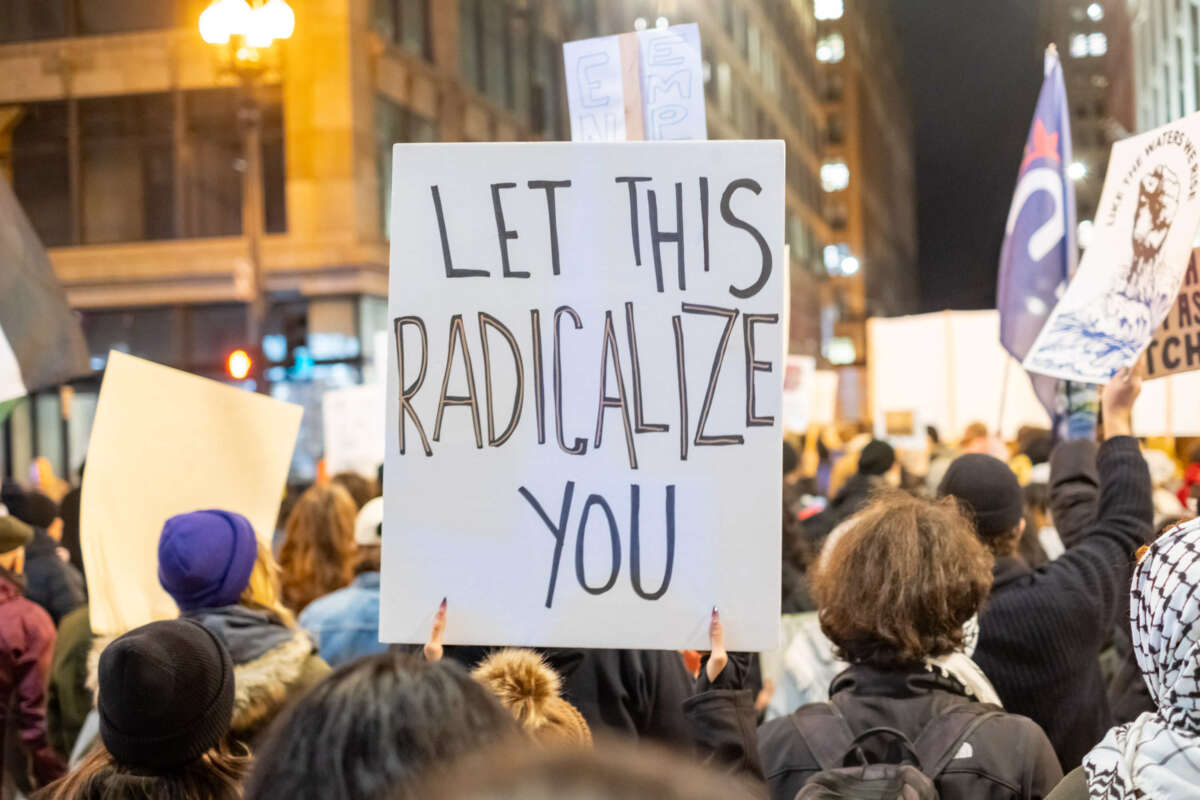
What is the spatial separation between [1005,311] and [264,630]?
4131 millimetres

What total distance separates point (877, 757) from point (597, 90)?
3.02 m

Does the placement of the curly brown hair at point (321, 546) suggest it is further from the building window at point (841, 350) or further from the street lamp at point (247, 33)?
the building window at point (841, 350)

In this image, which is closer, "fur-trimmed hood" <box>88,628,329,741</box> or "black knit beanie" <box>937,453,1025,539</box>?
"fur-trimmed hood" <box>88,628,329,741</box>

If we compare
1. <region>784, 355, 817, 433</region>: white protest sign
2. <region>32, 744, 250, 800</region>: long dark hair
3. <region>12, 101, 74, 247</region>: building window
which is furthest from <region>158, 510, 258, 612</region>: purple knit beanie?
<region>12, 101, 74, 247</region>: building window

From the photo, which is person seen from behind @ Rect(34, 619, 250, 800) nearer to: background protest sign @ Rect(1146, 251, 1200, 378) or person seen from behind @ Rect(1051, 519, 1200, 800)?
person seen from behind @ Rect(1051, 519, 1200, 800)

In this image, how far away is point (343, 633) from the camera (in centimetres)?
509

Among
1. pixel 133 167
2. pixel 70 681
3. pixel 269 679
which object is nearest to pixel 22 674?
pixel 70 681

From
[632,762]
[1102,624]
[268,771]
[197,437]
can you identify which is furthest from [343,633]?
[632,762]

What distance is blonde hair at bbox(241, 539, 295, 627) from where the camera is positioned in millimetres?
3930

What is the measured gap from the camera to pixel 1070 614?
3588 mm

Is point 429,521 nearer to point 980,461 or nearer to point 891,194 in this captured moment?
point 980,461

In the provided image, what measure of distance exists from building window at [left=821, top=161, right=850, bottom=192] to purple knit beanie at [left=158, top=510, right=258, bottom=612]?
90754 millimetres

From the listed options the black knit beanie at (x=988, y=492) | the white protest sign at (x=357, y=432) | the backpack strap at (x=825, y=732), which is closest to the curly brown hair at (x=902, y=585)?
the backpack strap at (x=825, y=732)

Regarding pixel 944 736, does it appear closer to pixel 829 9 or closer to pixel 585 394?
pixel 585 394
